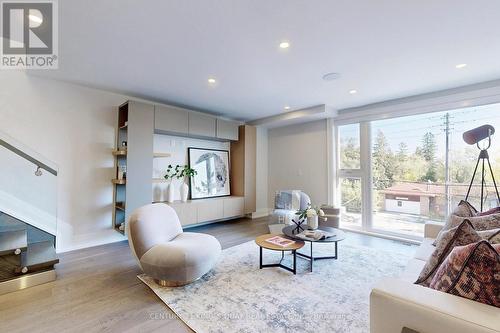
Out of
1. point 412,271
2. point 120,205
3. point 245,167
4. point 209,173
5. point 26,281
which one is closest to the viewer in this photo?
point 412,271

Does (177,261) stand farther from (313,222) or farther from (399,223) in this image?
(399,223)

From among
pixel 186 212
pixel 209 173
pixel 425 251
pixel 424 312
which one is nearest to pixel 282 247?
pixel 425 251

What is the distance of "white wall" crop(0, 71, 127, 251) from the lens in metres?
3.04

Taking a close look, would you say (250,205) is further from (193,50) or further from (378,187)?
(193,50)

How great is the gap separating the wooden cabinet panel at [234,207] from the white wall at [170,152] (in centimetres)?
103

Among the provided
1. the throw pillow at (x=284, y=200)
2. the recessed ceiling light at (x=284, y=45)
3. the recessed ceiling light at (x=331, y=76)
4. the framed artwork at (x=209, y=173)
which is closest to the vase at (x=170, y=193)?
the framed artwork at (x=209, y=173)

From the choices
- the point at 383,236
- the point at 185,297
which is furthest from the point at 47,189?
the point at 383,236

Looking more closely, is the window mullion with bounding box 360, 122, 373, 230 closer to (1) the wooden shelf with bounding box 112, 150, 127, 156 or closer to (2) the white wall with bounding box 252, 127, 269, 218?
(2) the white wall with bounding box 252, 127, 269, 218

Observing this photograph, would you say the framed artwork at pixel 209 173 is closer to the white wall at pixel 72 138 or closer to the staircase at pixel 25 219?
the white wall at pixel 72 138

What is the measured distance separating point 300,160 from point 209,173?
2.19 metres

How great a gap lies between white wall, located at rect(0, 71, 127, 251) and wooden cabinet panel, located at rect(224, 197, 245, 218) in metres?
2.02

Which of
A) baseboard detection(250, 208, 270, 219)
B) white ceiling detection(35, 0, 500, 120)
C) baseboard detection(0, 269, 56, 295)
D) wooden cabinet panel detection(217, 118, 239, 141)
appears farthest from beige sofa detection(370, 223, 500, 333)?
baseboard detection(250, 208, 270, 219)

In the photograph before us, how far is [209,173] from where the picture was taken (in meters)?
4.98

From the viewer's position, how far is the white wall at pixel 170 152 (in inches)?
167
